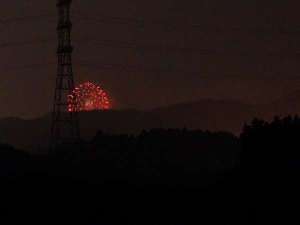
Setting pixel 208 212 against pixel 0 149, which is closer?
pixel 208 212

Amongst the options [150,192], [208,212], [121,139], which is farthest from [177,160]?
[208,212]

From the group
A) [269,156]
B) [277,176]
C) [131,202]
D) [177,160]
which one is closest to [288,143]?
[269,156]

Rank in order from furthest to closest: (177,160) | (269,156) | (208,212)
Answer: (177,160) → (269,156) → (208,212)

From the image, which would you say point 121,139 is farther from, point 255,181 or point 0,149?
point 255,181

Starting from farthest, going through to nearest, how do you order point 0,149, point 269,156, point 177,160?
1. point 177,160
2. point 0,149
3. point 269,156

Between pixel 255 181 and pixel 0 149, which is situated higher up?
pixel 0 149

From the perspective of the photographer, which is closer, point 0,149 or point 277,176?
point 277,176

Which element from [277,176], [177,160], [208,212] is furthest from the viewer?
[177,160]

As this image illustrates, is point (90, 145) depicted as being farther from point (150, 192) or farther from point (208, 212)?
point (208, 212)

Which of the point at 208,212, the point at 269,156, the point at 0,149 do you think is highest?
the point at 0,149
